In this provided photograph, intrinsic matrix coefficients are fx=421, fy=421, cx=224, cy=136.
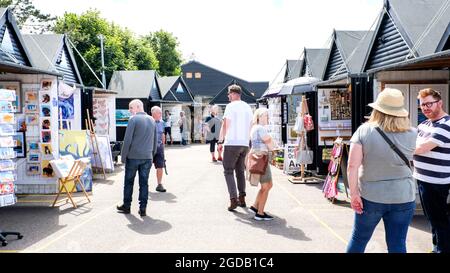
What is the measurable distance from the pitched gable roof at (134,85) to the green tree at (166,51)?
3202 centimetres

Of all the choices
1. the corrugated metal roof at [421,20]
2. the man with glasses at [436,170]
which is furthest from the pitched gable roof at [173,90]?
the man with glasses at [436,170]

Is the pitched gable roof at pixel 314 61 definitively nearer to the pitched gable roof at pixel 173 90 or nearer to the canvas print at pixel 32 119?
the pitched gable roof at pixel 173 90

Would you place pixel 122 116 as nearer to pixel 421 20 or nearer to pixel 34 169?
pixel 34 169

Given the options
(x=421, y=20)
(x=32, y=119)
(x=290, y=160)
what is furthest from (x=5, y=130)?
(x=421, y=20)

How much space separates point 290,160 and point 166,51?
52.3 m

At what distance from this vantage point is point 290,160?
39.0 ft

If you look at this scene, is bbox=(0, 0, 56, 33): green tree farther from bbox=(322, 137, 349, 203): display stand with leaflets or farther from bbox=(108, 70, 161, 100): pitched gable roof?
bbox=(322, 137, 349, 203): display stand with leaflets

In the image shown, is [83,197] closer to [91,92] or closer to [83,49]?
[91,92]

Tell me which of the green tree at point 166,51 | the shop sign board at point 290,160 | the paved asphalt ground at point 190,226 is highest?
the green tree at point 166,51

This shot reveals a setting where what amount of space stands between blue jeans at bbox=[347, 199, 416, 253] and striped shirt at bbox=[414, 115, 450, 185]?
1.06m

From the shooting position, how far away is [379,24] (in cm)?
1296

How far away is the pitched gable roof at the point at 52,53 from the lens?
1563 cm

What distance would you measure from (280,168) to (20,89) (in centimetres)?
792

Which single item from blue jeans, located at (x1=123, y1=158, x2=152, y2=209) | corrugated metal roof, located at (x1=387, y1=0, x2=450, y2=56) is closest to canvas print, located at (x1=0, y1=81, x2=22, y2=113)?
blue jeans, located at (x1=123, y1=158, x2=152, y2=209)
